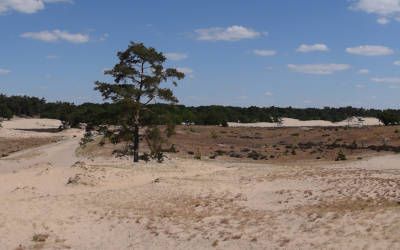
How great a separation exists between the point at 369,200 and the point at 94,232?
31.8 feet

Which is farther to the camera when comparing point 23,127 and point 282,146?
point 23,127

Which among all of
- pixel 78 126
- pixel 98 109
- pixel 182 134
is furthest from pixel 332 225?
pixel 78 126

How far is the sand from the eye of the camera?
17.0 m

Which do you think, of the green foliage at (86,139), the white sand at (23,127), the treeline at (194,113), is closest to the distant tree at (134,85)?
the green foliage at (86,139)

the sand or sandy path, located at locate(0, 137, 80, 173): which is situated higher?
the sand

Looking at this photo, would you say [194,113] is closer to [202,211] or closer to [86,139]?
[86,139]

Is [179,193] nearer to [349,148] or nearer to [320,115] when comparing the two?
[349,148]

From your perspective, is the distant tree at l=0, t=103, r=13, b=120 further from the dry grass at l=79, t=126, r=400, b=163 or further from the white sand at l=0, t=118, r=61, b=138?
the dry grass at l=79, t=126, r=400, b=163

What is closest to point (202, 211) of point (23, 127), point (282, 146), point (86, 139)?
point (86, 139)

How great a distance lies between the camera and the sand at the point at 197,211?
1703 cm

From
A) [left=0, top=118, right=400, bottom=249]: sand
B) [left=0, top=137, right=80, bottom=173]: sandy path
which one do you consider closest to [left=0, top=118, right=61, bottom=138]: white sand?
[left=0, top=137, right=80, bottom=173]: sandy path

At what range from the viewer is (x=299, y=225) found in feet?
59.0

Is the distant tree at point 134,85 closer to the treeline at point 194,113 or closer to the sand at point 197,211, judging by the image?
the sand at point 197,211

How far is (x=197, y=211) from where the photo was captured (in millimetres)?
22516
